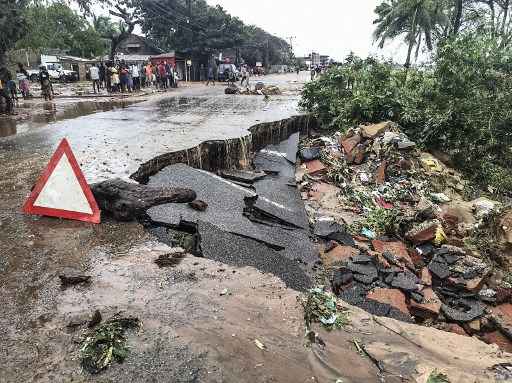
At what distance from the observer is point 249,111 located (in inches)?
452

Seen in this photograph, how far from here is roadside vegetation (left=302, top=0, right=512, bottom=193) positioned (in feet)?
29.6

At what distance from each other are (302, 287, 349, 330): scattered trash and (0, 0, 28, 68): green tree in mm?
12956

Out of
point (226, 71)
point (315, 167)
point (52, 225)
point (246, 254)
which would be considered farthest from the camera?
point (226, 71)

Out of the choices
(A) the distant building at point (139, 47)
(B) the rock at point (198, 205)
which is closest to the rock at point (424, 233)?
(B) the rock at point (198, 205)

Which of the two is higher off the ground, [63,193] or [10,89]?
[10,89]

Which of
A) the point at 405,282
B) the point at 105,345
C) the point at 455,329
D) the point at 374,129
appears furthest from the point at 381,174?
the point at 105,345

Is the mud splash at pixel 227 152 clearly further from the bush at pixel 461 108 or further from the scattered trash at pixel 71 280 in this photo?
the scattered trash at pixel 71 280

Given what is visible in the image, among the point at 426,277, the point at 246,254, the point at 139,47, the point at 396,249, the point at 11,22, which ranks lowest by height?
the point at 426,277

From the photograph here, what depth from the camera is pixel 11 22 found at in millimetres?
11742

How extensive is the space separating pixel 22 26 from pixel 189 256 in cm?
1236

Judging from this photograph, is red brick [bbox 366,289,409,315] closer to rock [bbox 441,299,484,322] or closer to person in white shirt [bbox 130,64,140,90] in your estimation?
rock [bbox 441,299,484,322]

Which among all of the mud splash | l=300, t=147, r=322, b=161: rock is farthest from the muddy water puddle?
l=300, t=147, r=322, b=161: rock

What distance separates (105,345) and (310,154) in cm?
759

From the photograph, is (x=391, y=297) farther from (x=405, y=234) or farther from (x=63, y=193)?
(x=63, y=193)
